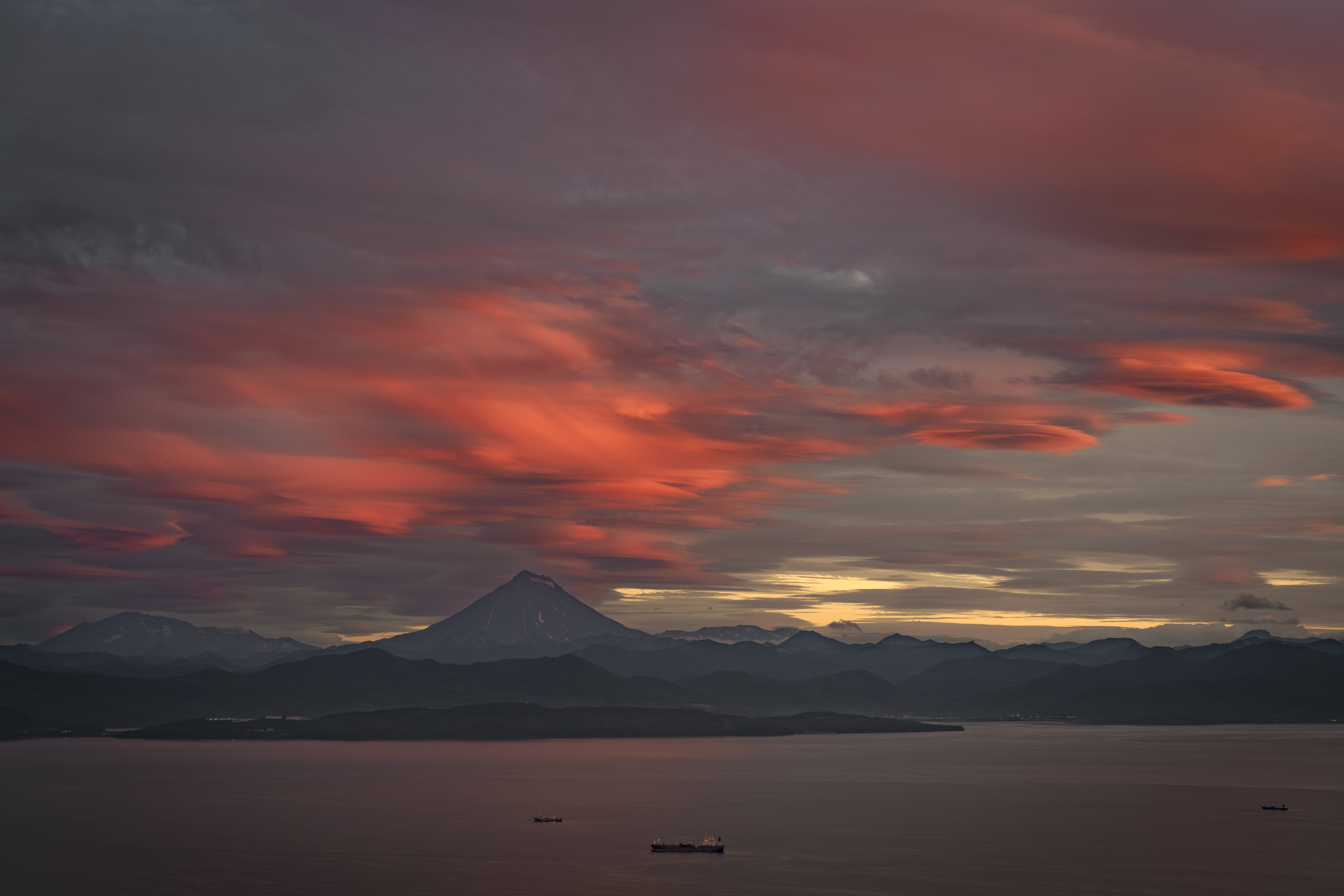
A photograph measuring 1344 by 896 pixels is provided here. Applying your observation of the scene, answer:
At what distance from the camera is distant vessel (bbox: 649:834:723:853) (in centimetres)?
15275

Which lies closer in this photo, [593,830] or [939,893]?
[939,893]

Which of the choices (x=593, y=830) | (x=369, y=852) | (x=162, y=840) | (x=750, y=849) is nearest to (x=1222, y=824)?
(x=750, y=849)

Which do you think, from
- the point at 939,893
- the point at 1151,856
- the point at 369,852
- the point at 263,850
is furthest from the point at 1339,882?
the point at 263,850

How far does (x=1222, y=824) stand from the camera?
183 m

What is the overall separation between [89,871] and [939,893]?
9490 centimetres

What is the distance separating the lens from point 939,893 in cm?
12025

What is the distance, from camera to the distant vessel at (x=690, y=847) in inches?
6014

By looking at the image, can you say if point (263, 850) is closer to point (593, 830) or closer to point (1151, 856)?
point (593, 830)

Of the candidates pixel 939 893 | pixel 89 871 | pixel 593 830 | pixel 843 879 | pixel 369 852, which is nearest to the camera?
pixel 939 893

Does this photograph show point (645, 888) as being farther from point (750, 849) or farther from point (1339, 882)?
point (1339, 882)

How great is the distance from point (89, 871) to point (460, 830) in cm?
5329

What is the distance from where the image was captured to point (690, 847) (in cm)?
15388

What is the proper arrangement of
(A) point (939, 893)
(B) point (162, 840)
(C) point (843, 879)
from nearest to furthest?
1. (A) point (939, 893)
2. (C) point (843, 879)
3. (B) point (162, 840)

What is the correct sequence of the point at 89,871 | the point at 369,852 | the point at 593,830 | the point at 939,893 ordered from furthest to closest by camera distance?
the point at 593,830 → the point at 369,852 → the point at 89,871 → the point at 939,893
